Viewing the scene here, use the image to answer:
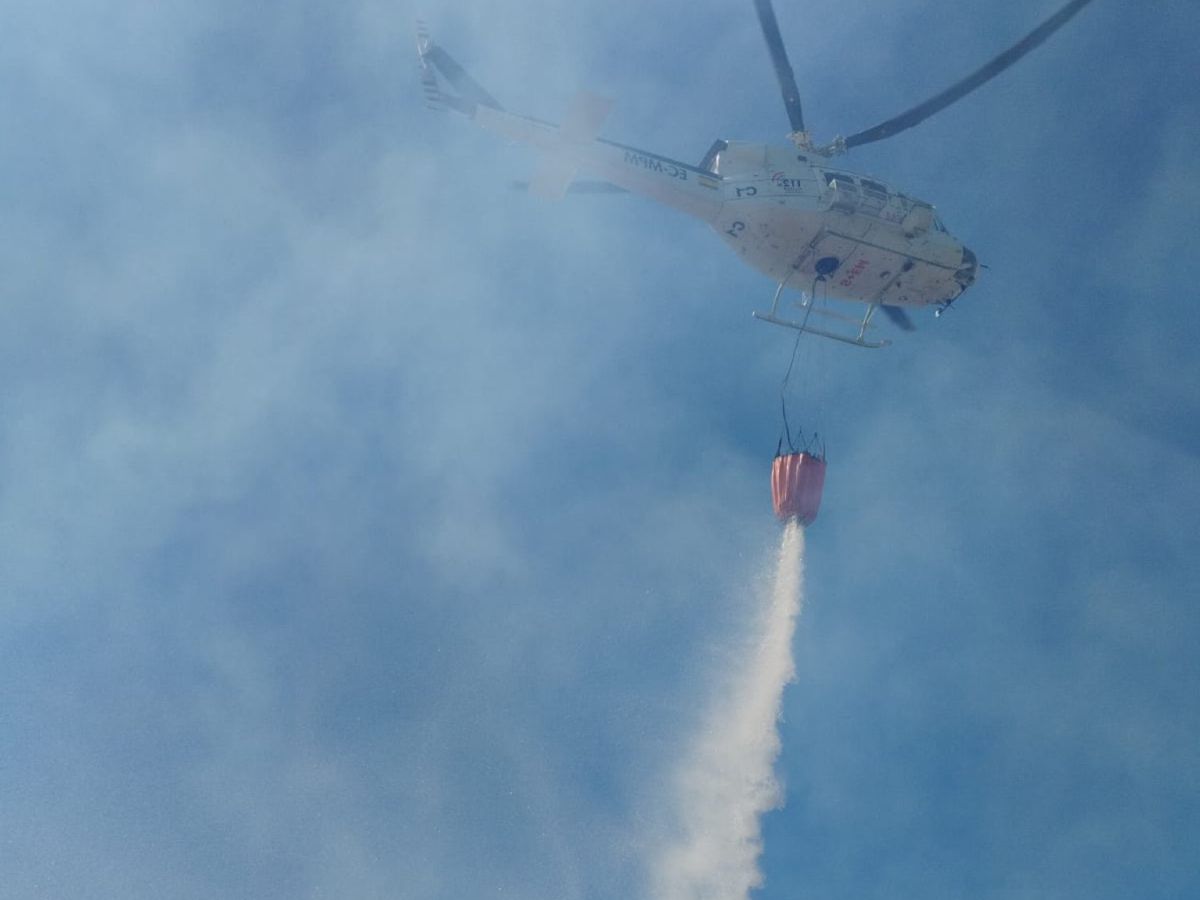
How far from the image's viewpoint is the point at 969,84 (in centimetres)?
3700

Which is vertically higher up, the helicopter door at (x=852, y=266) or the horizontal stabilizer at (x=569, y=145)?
the helicopter door at (x=852, y=266)

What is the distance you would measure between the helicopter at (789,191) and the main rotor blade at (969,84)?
31mm

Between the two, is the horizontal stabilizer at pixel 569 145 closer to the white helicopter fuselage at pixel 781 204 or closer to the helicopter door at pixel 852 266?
the white helicopter fuselage at pixel 781 204

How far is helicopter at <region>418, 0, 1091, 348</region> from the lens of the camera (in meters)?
36.7

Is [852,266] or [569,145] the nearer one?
[569,145]

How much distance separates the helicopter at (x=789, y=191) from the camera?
36719mm

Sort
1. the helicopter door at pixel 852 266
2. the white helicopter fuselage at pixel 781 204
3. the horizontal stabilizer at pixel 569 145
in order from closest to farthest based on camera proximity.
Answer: the horizontal stabilizer at pixel 569 145, the white helicopter fuselage at pixel 781 204, the helicopter door at pixel 852 266

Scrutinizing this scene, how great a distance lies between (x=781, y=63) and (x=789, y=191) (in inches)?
154

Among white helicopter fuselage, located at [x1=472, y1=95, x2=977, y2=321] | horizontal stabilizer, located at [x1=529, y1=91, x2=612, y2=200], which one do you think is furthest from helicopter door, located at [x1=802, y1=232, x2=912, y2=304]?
Answer: horizontal stabilizer, located at [x1=529, y1=91, x2=612, y2=200]

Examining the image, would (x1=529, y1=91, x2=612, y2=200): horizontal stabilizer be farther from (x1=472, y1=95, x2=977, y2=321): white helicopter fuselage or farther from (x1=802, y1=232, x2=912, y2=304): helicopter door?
(x1=802, y1=232, x2=912, y2=304): helicopter door

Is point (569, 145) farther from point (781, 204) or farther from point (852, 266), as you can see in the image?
point (852, 266)

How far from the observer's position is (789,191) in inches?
1479

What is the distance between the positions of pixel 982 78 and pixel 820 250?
685 centimetres

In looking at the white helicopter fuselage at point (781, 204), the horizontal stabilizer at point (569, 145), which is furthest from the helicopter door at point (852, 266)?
the horizontal stabilizer at point (569, 145)
